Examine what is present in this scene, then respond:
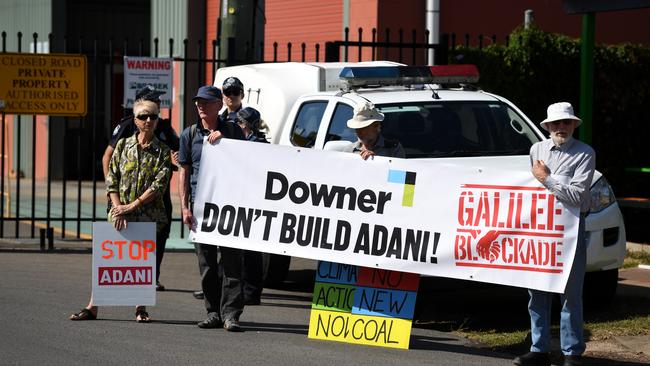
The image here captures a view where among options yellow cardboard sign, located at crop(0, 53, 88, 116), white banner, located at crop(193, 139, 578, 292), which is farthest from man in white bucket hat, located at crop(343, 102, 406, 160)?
yellow cardboard sign, located at crop(0, 53, 88, 116)

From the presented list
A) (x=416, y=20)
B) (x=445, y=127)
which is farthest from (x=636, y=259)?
(x=416, y=20)

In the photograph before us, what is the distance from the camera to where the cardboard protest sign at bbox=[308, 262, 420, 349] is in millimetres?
8844

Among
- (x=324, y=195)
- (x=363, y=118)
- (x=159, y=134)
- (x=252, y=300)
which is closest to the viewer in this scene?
(x=363, y=118)

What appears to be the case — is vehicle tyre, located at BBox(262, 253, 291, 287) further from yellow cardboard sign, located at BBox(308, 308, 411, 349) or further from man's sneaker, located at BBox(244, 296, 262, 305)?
yellow cardboard sign, located at BBox(308, 308, 411, 349)

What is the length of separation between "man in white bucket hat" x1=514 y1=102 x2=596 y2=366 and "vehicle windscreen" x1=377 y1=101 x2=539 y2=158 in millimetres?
2453

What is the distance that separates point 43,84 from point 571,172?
8214 millimetres

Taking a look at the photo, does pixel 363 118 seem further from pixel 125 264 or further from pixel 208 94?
pixel 125 264

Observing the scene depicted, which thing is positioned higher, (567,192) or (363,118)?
(363,118)

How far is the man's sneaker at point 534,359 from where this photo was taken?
825cm

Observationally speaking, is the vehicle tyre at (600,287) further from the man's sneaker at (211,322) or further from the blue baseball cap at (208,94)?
the blue baseball cap at (208,94)

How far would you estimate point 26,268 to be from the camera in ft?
42.2

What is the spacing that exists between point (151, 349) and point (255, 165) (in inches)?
70.0

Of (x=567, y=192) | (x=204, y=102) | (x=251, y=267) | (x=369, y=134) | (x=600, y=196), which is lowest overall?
(x=251, y=267)

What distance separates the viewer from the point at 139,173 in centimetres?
953
